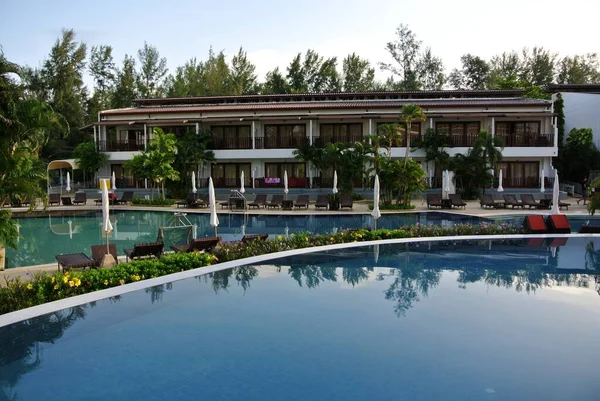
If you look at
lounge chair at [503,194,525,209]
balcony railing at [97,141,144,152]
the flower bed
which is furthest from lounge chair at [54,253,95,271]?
balcony railing at [97,141,144,152]

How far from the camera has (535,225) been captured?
17.3m

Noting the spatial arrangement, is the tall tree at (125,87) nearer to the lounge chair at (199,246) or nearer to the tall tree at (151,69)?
the tall tree at (151,69)

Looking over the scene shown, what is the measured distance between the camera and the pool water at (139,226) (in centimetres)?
1631

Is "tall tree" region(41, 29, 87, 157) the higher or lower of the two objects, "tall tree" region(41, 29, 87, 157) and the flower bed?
the higher

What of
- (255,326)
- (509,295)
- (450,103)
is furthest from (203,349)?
(450,103)

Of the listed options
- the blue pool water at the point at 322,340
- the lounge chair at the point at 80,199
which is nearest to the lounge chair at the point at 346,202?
the blue pool water at the point at 322,340

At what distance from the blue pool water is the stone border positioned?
214 millimetres

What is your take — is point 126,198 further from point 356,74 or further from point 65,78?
point 356,74

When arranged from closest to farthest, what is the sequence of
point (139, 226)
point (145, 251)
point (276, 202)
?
point (145, 251), point (139, 226), point (276, 202)

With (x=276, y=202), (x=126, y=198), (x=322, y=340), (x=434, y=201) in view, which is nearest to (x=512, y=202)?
(x=434, y=201)

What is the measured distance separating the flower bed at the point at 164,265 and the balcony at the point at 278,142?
1767 centimetres

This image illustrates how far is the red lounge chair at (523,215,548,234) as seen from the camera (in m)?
17.2

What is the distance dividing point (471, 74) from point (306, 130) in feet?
110

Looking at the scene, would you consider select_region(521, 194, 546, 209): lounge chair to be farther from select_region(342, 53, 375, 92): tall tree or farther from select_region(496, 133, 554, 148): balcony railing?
select_region(342, 53, 375, 92): tall tree
